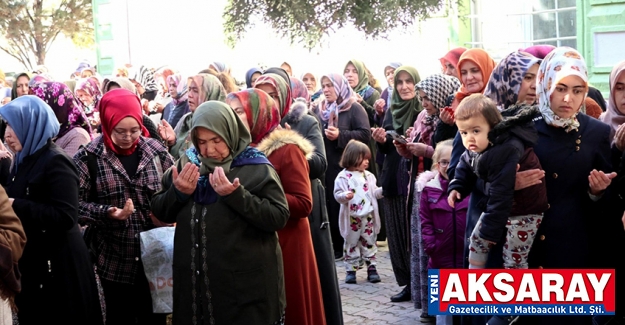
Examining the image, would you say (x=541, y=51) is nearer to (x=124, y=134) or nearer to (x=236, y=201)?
(x=236, y=201)

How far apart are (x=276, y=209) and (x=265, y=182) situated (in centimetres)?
17

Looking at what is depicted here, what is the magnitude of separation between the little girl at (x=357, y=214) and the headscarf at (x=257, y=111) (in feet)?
11.0

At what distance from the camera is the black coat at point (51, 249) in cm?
493

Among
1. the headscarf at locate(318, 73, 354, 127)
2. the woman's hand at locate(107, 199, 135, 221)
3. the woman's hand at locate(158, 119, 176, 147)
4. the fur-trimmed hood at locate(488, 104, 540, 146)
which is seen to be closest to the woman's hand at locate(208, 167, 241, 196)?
the woman's hand at locate(107, 199, 135, 221)

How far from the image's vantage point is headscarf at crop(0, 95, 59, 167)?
16.7 feet

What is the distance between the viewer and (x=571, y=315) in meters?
4.64

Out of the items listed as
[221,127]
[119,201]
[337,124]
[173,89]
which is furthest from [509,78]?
[173,89]

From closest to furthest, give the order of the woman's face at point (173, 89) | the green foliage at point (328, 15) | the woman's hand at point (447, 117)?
the woman's hand at point (447, 117)
the woman's face at point (173, 89)
the green foliage at point (328, 15)

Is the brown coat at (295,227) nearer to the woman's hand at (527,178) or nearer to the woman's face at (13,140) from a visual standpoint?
the woman's hand at (527,178)

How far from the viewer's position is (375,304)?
7.74m

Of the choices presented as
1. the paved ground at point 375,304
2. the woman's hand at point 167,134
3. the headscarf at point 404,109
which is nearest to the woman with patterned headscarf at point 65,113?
the woman's hand at point 167,134

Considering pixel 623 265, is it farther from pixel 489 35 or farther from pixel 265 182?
pixel 489 35

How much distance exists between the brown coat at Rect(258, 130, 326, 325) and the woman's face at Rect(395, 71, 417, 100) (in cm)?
296

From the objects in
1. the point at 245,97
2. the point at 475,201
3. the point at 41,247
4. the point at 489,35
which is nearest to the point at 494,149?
the point at 475,201
